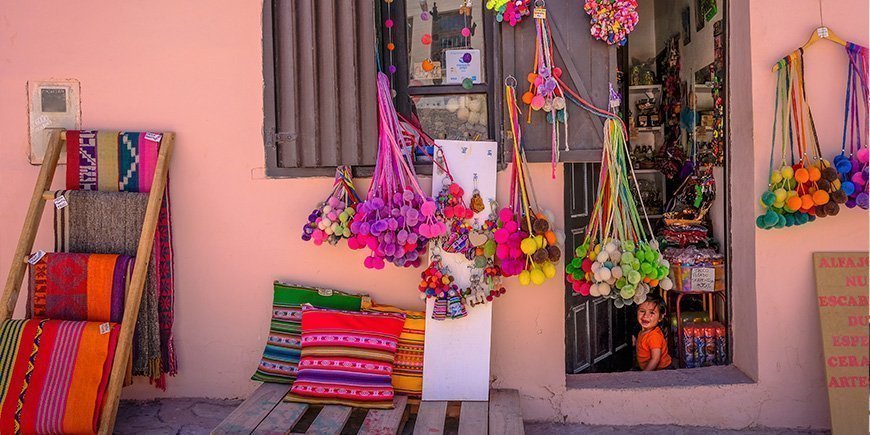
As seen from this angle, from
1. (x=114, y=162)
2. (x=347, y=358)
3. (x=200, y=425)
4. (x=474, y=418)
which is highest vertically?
(x=114, y=162)

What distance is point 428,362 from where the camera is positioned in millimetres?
3432

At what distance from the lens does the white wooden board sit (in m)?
3.41

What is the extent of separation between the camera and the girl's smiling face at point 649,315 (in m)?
4.05

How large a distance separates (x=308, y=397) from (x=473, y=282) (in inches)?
39.4

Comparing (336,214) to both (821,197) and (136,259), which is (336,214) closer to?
(136,259)

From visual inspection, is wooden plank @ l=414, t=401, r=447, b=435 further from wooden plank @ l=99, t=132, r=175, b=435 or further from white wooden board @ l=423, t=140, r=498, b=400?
wooden plank @ l=99, t=132, r=175, b=435

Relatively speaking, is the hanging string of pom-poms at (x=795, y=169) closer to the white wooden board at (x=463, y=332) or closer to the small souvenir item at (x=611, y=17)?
the small souvenir item at (x=611, y=17)

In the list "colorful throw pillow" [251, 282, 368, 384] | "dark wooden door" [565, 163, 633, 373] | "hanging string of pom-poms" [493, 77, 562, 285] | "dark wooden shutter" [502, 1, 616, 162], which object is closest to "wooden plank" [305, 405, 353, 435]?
"colorful throw pillow" [251, 282, 368, 384]

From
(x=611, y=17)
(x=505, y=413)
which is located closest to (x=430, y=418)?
(x=505, y=413)

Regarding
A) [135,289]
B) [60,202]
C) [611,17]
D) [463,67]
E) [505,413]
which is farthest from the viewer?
[463,67]

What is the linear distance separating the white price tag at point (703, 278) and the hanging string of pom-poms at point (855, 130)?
2.92 ft

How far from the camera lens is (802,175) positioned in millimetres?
3227

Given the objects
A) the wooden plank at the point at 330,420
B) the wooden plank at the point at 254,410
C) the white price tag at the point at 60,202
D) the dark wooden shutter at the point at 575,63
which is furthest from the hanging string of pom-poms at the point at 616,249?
the white price tag at the point at 60,202

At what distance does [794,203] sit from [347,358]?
2.33m
